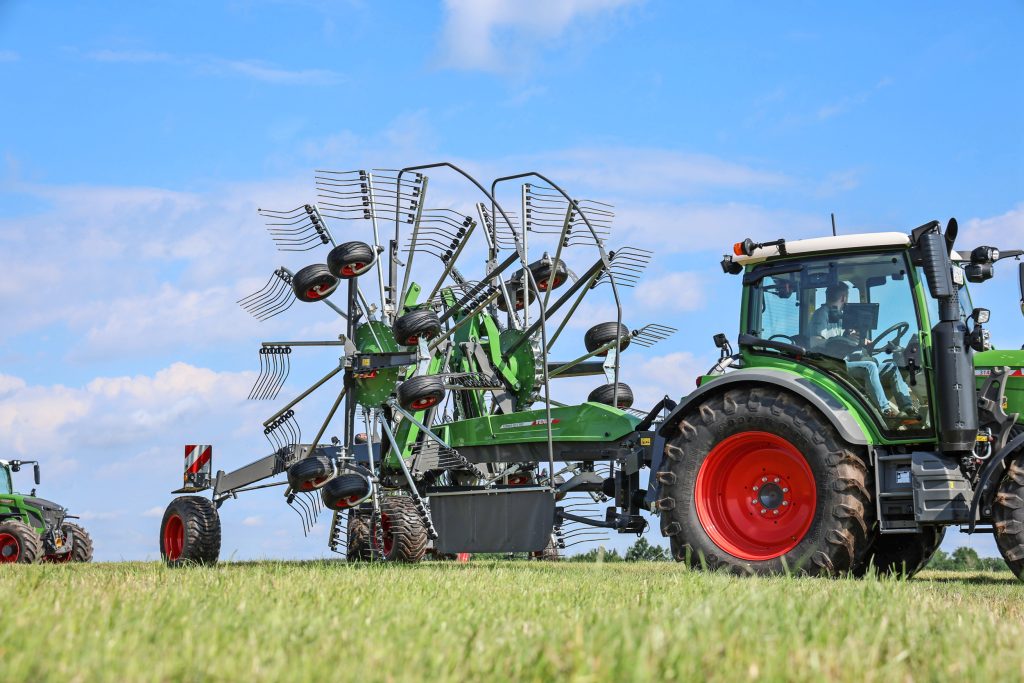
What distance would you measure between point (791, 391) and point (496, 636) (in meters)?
4.79

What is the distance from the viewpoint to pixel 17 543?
53.2 ft

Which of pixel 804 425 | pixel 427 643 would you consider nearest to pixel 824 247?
pixel 804 425

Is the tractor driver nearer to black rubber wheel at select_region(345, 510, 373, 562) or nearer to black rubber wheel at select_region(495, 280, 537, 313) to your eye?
black rubber wheel at select_region(495, 280, 537, 313)

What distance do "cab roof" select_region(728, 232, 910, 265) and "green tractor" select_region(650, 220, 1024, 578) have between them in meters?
0.01

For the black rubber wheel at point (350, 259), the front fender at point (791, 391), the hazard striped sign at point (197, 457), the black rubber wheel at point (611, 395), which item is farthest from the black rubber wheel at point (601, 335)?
the hazard striped sign at point (197, 457)

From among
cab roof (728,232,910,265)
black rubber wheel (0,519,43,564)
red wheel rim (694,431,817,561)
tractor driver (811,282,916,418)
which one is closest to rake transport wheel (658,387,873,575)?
red wheel rim (694,431,817,561)

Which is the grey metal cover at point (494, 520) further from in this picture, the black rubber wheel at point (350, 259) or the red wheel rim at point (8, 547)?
the red wheel rim at point (8, 547)

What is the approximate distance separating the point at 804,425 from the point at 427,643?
4859mm

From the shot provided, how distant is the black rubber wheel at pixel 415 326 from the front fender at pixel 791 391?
138 inches

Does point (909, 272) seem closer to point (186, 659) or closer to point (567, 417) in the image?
point (567, 417)

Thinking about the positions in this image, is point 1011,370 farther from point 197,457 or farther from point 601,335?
point 197,457

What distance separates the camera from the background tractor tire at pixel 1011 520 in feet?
23.5

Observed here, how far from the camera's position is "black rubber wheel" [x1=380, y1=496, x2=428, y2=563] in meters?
10.9

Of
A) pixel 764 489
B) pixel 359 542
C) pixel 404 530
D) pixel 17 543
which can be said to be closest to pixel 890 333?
pixel 764 489
